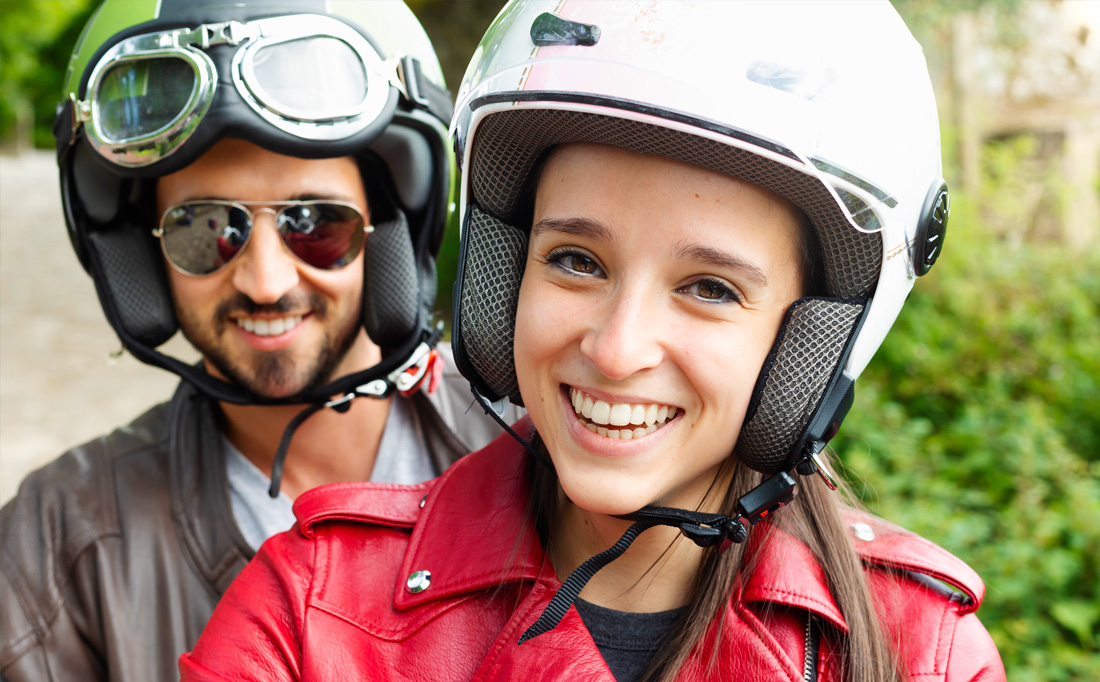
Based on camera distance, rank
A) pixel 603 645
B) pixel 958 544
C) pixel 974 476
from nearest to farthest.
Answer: pixel 603 645 → pixel 958 544 → pixel 974 476

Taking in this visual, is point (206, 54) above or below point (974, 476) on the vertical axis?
above

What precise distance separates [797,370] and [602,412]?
32 cm

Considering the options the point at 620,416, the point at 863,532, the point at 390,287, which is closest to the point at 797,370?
the point at 620,416

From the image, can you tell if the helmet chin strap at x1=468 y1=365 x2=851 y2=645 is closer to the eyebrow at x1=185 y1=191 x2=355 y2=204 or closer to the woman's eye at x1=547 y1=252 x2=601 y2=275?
the woman's eye at x1=547 y1=252 x2=601 y2=275

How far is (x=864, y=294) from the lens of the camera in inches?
61.3

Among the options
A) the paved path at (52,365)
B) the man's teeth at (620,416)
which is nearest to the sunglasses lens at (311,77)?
the man's teeth at (620,416)

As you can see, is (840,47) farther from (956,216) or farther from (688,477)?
(956,216)

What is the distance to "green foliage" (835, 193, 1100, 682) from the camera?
135 inches

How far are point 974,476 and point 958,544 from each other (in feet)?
2.74

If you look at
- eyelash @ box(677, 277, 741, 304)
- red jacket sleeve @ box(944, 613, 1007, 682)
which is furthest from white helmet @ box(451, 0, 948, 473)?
red jacket sleeve @ box(944, 613, 1007, 682)

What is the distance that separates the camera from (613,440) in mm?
1480

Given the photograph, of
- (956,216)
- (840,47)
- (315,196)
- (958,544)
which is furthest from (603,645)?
(956,216)

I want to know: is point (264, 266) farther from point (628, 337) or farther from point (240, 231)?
point (628, 337)

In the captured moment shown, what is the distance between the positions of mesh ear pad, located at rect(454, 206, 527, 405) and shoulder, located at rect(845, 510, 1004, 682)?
786 millimetres
